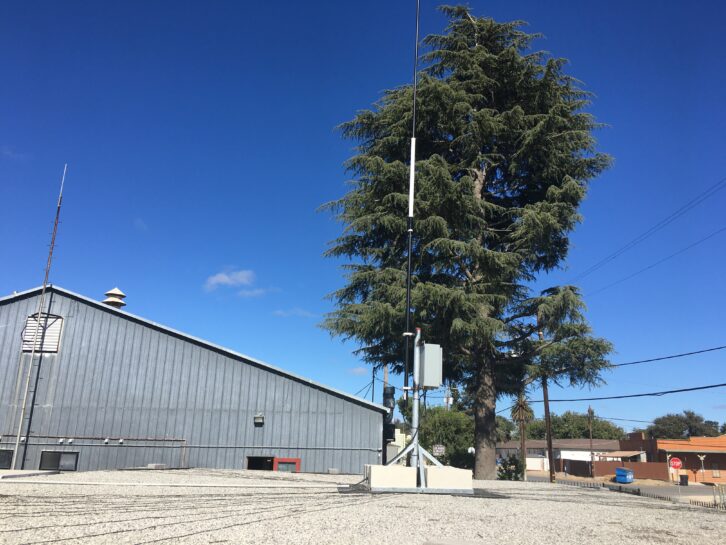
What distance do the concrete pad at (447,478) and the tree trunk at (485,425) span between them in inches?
383

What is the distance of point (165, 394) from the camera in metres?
19.4

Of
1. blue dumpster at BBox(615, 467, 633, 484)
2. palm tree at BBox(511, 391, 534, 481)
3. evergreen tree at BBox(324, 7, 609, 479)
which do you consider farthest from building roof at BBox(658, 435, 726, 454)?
evergreen tree at BBox(324, 7, 609, 479)

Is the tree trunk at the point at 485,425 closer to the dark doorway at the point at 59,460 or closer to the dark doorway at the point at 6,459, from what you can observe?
the dark doorway at the point at 59,460

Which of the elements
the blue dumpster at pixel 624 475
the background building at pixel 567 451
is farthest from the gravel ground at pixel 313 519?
the background building at pixel 567 451

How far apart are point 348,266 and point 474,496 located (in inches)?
480

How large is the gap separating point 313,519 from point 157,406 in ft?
47.8

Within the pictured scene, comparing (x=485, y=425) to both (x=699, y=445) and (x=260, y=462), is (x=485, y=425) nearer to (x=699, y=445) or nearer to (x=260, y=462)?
(x=260, y=462)

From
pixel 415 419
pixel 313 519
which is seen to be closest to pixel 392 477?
pixel 415 419

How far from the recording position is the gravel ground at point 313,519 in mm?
5328

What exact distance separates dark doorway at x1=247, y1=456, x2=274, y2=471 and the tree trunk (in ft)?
22.4

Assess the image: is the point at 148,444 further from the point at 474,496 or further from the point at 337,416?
the point at 474,496

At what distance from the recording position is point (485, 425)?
1905cm

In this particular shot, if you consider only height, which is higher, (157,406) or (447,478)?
(157,406)

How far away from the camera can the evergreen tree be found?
18.2 m
